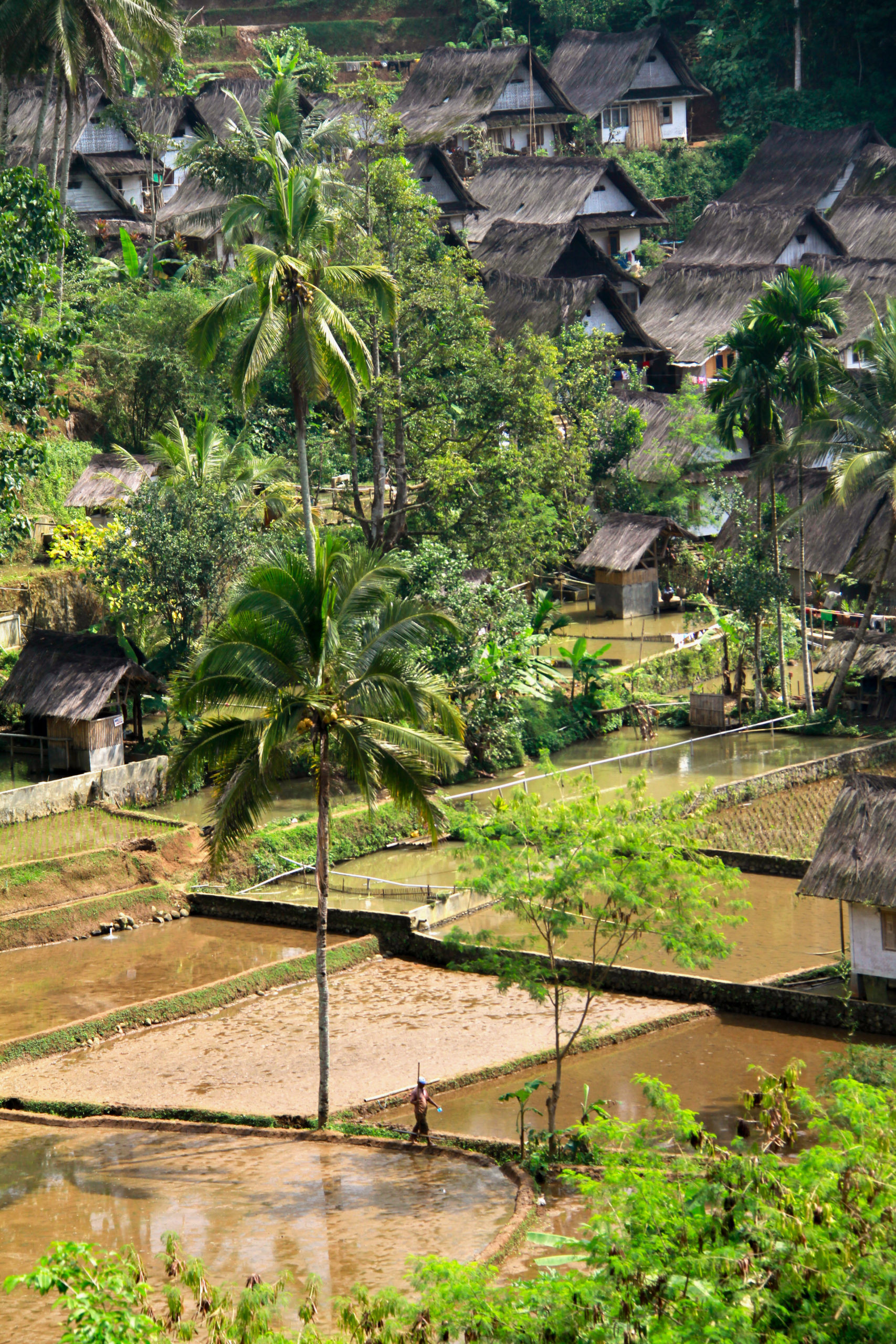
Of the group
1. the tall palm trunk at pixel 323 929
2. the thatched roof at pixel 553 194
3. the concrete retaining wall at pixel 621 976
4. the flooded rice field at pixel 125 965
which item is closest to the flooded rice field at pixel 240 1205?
the tall palm trunk at pixel 323 929

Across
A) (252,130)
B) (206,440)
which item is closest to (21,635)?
(206,440)

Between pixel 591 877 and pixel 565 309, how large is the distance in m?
34.5

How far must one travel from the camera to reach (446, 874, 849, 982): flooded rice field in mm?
23172

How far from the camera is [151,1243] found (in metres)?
15.6

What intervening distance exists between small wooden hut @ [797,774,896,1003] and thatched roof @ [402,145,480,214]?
1608 inches

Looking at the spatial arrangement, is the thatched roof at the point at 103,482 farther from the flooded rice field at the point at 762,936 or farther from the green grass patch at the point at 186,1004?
the flooded rice field at the point at 762,936

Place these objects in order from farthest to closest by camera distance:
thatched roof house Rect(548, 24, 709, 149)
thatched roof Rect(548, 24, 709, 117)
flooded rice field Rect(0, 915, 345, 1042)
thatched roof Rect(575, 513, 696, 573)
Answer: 1. thatched roof house Rect(548, 24, 709, 149)
2. thatched roof Rect(548, 24, 709, 117)
3. thatched roof Rect(575, 513, 696, 573)
4. flooded rice field Rect(0, 915, 345, 1042)

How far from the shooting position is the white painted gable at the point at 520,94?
63.0m

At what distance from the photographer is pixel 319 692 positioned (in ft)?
57.8

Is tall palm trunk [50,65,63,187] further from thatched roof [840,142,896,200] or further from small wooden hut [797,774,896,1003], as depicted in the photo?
thatched roof [840,142,896,200]

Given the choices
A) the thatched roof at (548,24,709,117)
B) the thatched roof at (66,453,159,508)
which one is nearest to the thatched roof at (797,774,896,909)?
the thatched roof at (66,453,159,508)

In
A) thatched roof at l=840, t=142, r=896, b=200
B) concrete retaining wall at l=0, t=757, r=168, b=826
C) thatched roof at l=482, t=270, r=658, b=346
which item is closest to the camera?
concrete retaining wall at l=0, t=757, r=168, b=826

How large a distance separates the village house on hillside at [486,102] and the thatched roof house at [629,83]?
5.84 ft

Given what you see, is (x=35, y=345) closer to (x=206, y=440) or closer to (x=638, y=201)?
(x=206, y=440)
